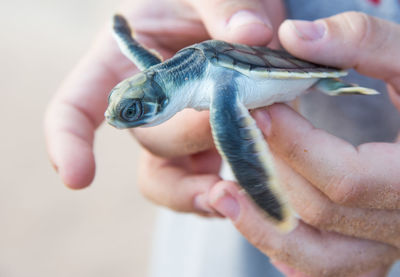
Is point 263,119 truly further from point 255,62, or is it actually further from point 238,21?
point 238,21

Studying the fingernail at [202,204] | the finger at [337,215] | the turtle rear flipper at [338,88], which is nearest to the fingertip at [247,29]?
the turtle rear flipper at [338,88]

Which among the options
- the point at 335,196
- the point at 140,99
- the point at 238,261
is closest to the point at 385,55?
the point at 335,196

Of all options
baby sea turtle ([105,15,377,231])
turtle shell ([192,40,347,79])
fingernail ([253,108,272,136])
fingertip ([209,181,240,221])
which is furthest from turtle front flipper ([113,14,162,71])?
fingertip ([209,181,240,221])

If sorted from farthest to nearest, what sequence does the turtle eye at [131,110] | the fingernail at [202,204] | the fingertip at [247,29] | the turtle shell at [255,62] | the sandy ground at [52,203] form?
the sandy ground at [52,203] < the fingernail at [202,204] < the fingertip at [247,29] < the turtle shell at [255,62] < the turtle eye at [131,110]

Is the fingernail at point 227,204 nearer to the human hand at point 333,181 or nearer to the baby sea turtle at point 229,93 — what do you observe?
the human hand at point 333,181

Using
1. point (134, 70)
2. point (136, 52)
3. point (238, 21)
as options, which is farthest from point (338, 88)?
point (134, 70)

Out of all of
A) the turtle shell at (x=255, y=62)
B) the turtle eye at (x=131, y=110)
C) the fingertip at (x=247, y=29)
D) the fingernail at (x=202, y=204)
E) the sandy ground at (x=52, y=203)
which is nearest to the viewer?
the turtle eye at (x=131, y=110)

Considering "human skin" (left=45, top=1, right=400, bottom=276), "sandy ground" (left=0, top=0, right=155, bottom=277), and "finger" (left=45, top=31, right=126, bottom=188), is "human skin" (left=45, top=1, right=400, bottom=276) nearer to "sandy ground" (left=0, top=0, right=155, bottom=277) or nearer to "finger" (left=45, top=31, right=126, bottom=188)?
"finger" (left=45, top=31, right=126, bottom=188)
